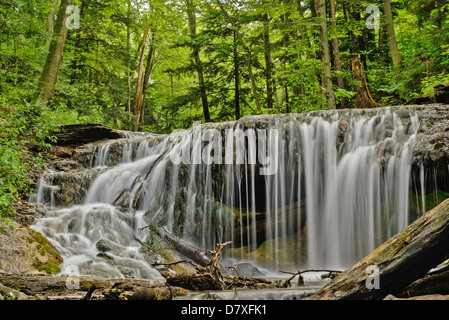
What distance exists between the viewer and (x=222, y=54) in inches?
603

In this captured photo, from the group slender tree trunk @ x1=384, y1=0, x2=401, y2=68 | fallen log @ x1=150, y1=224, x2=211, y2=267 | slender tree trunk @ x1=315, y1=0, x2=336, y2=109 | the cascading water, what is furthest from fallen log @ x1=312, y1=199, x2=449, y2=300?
slender tree trunk @ x1=384, y1=0, x2=401, y2=68

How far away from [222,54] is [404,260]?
1452 cm

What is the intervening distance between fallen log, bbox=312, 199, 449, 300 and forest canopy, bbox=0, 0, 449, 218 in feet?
22.9

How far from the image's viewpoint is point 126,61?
1575 centimetres

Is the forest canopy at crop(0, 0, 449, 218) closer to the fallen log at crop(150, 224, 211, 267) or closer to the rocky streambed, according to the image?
the rocky streambed

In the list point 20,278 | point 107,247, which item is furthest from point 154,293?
point 107,247

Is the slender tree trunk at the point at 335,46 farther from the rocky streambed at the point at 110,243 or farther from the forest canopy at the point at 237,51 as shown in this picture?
the rocky streambed at the point at 110,243

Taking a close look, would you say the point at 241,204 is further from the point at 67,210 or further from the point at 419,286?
the point at 419,286

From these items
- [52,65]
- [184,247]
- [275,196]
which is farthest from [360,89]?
[52,65]

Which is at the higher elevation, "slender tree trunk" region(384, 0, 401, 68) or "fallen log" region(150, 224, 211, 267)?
"slender tree trunk" region(384, 0, 401, 68)

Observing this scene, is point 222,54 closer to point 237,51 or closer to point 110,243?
point 237,51

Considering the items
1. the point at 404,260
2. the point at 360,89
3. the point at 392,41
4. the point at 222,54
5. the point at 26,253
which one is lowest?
the point at 26,253

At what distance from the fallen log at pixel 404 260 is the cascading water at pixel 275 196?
14.2 ft

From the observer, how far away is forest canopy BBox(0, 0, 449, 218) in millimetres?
9391
